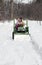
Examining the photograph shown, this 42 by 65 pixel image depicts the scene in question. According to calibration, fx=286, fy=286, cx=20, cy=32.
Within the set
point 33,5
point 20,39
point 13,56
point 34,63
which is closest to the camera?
point 34,63

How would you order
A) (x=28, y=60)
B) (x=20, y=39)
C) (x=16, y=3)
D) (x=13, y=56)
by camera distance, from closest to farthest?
(x=28, y=60) → (x=13, y=56) → (x=20, y=39) → (x=16, y=3)

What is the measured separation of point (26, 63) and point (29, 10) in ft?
121

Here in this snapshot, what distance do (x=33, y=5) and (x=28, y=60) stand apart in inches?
1543

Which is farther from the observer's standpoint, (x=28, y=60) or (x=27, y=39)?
(x=27, y=39)

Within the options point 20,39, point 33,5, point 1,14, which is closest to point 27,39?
point 20,39

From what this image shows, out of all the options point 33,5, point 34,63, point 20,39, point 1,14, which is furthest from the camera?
point 33,5

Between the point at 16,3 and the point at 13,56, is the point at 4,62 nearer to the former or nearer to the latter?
the point at 13,56

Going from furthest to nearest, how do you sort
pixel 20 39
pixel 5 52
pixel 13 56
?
pixel 20 39, pixel 5 52, pixel 13 56

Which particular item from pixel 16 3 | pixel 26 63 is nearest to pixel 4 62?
pixel 26 63

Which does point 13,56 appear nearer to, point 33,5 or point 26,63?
point 26,63

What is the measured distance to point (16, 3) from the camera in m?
50.2

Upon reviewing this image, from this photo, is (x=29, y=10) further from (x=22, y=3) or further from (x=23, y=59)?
(x=23, y=59)

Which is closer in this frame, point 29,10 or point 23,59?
point 23,59

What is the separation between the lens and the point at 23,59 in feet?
22.8
